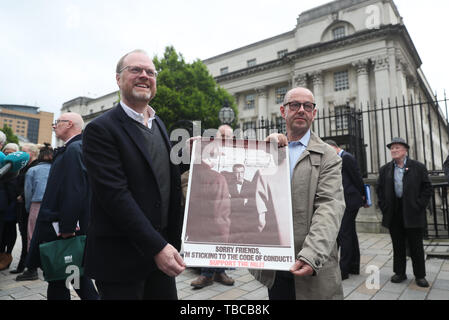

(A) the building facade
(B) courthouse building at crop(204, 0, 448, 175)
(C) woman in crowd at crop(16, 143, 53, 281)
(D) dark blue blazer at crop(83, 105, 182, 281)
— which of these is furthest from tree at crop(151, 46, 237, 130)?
(A) the building facade

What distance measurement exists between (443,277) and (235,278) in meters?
3.59

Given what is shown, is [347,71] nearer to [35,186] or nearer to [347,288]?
[347,288]

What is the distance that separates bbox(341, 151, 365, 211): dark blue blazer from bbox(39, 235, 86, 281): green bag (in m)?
4.34

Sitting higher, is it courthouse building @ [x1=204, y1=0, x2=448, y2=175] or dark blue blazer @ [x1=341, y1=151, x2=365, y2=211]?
courthouse building @ [x1=204, y1=0, x2=448, y2=175]

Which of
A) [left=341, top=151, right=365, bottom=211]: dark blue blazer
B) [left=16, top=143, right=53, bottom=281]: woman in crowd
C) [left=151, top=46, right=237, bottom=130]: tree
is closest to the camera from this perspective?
[left=16, top=143, right=53, bottom=281]: woman in crowd

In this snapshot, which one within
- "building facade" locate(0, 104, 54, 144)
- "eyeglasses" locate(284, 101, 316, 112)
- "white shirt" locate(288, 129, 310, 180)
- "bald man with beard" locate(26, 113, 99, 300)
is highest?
"building facade" locate(0, 104, 54, 144)

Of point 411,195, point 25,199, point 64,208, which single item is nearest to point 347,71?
point 411,195

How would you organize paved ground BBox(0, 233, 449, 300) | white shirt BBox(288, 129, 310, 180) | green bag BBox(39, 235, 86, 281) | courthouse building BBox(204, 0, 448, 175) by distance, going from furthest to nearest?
courthouse building BBox(204, 0, 448, 175) < paved ground BBox(0, 233, 449, 300) < green bag BBox(39, 235, 86, 281) < white shirt BBox(288, 129, 310, 180)

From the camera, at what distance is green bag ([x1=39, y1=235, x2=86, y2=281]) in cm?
268

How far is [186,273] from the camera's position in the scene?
539 centimetres

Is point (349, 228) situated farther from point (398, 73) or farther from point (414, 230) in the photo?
point (398, 73)

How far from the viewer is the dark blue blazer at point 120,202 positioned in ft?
5.04

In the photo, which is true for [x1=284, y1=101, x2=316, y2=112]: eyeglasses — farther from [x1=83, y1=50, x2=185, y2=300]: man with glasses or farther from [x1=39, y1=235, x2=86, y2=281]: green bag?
[x1=39, y1=235, x2=86, y2=281]: green bag

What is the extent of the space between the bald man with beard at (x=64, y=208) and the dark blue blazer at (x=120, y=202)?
1.31m
